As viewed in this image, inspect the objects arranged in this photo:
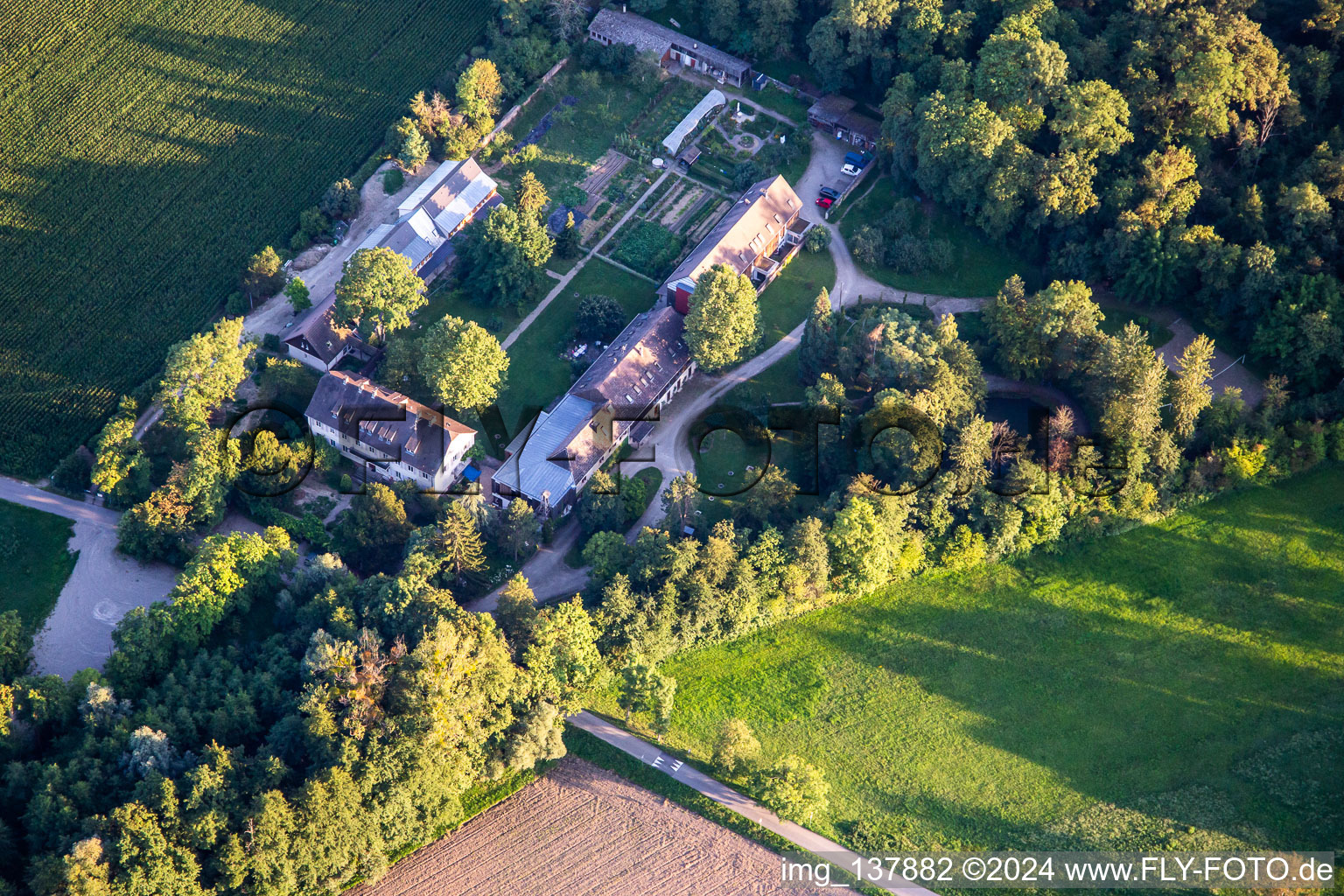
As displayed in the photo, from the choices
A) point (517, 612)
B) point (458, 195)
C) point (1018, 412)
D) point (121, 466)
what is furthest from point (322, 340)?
point (1018, 412)

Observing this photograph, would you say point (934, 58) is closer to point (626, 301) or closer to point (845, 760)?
point (626, 301)

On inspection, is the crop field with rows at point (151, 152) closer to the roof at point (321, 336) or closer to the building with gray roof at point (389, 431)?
the roof at point (321, 336)

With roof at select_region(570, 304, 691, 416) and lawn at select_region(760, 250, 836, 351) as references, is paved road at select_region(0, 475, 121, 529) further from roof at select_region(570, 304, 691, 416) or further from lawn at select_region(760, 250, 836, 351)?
lawn at select_region(760, 250, 836, 351)

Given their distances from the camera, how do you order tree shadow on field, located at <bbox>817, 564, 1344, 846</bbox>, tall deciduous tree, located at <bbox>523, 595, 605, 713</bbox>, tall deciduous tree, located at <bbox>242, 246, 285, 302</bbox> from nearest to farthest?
tall deciduous tree, located at <bbox>523, 595, 605, 713</bbox>, tree shadow on field, located at <bbox>817, 564, 1344, 846</bbox>, tall deciduous tree, located at <bbox>242, 246, 285, 302</bbox>

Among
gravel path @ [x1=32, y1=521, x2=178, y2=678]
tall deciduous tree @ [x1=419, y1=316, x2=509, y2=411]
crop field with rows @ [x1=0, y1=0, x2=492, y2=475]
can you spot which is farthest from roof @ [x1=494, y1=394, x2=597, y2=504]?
crop field with rows @ [x1=0, y1=0, x2=492, y2=475]

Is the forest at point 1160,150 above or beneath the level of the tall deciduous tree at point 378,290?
above

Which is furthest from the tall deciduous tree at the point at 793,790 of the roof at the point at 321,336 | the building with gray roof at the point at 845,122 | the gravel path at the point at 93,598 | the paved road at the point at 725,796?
the building with gray roof at the point at 845,122
